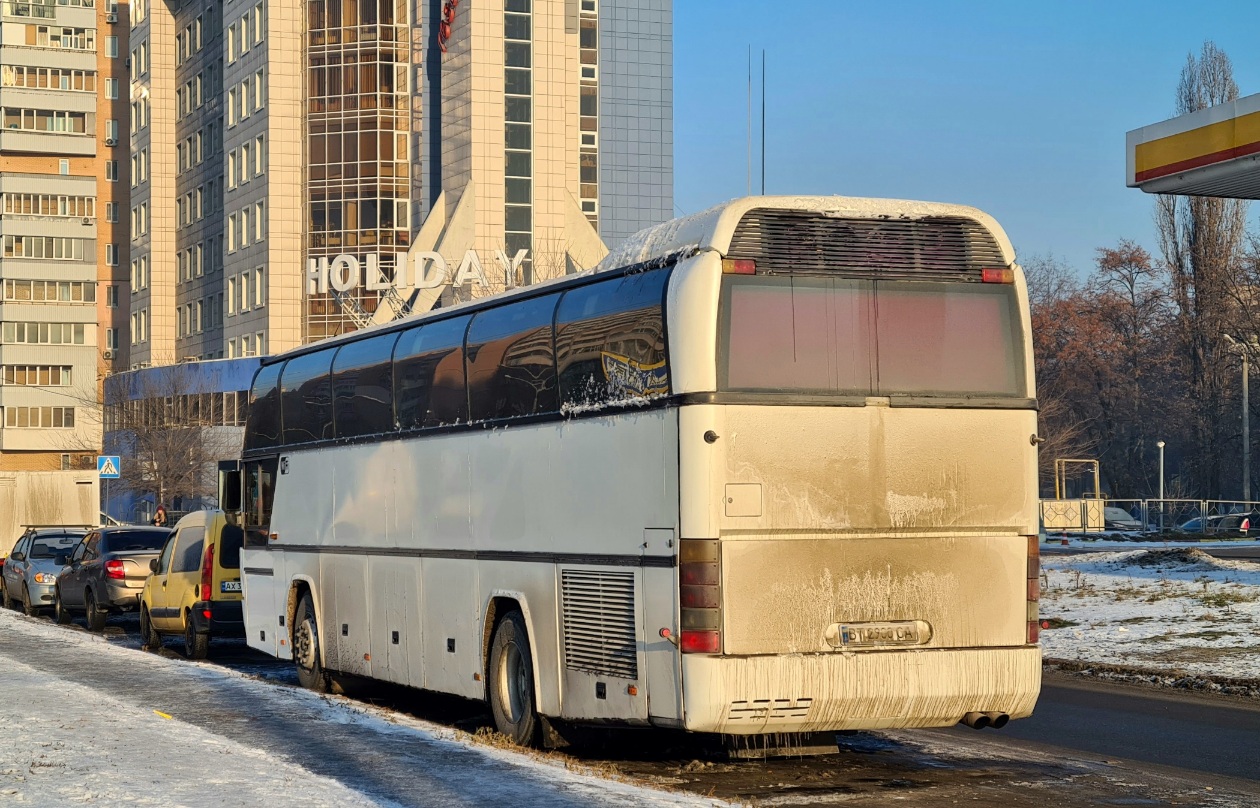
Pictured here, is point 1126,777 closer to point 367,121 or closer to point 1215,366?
point 1215,366

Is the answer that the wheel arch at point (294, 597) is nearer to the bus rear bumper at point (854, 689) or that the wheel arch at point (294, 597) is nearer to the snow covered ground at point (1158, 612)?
the bus rear bumper at point (854, 689)

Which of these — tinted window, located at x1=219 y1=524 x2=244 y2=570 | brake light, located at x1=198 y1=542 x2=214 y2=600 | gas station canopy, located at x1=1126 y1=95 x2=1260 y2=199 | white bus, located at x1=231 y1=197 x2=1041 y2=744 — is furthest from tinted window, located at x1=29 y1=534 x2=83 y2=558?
white bus, located at x1=231 y1=197 x2=1041 y2=744

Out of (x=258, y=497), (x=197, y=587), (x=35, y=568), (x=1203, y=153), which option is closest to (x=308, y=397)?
(x=258, y=497)

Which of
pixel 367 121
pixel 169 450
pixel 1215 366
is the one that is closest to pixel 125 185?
pixel 367 121

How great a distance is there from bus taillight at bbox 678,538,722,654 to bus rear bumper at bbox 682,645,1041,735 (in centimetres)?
10

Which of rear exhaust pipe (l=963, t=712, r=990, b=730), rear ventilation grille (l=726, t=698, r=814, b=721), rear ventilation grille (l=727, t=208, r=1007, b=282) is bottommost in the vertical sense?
rear exhaust pipe (l=963, t=712, r=990, b=730)

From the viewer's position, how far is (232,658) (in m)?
23.5

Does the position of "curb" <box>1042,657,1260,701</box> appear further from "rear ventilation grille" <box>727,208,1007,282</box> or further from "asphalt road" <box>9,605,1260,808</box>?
"rear ventilation grille" <box>727,208,1007,282</box>

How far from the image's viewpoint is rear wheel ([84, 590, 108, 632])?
29.0 m

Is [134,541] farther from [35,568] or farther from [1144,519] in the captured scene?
[1144,519]

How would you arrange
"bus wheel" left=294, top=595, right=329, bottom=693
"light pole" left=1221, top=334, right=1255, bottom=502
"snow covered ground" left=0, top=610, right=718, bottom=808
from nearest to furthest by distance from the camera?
"snow covered ground" left=0, top=610, right=718, bottom=808 < "bus wheel" left=294, top=595, right=329, bottom=693 < "light pole" left=1221, top=334, right=1255, bottom=502

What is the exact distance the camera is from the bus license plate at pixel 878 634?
1084cm

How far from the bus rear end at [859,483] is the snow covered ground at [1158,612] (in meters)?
7.68

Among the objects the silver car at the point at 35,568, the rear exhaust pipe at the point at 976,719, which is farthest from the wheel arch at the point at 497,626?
the silver car at the point at 35,568
